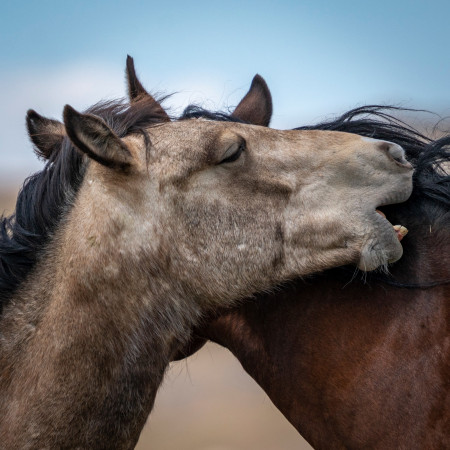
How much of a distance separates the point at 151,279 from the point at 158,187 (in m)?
0.45

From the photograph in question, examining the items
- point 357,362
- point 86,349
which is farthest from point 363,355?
point 86,349

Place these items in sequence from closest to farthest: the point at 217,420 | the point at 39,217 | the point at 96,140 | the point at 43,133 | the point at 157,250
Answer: the point at 96,140 → the point at 157,250 → the point at 39,217 → the point at 43,133 → the point at 217,420

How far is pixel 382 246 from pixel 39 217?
1.73 m

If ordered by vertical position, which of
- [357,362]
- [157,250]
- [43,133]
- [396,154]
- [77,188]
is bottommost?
[357,362]

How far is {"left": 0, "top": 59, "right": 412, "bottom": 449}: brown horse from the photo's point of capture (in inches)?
117

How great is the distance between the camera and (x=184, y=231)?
3074 mm

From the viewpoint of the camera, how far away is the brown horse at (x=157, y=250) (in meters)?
2.98

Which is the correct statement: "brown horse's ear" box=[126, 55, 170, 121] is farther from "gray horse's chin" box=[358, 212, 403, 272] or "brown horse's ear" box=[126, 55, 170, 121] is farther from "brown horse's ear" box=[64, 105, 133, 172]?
"gray horse's chin" box=[358, 212, 403, 272]

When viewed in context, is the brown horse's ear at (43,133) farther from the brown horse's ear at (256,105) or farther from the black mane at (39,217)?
the brown horse's ear at (256,105)

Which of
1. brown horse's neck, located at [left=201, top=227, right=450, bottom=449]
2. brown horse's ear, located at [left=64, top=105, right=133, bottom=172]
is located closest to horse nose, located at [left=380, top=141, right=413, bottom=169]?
brown horse's neck, located at [left=201, top=227, right=450, bottom=449]

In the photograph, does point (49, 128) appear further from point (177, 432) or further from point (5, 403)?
point (177, 432)

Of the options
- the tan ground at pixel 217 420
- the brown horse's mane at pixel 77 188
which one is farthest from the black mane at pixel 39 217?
the tan ground at pixel 217 420

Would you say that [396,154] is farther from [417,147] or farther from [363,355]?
[363,355]

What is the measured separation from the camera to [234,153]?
3082 mm
